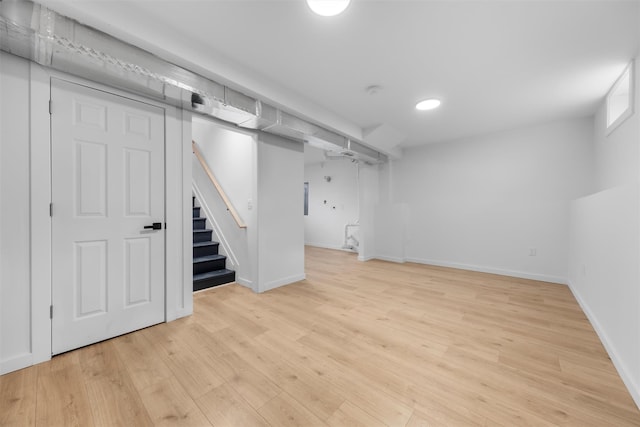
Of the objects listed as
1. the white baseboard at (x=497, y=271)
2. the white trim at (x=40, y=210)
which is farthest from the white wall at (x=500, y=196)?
the white trim at (x=40, y=210)

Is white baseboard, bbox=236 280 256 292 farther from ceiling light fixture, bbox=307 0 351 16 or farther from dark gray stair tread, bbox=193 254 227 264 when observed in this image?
ceiling light fixture, bbox=307 0 351 16

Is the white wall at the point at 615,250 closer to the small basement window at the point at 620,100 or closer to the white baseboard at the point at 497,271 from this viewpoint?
the small basement window at the point at 620,100

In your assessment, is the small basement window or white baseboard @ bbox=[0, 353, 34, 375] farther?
the small basement window

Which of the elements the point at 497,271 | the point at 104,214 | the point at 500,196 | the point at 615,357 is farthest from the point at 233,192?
the point at 497,271

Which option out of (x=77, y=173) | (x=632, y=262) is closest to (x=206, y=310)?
(x=77, y=173)

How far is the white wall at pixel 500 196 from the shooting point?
12.3ft

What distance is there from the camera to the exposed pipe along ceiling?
1.42m

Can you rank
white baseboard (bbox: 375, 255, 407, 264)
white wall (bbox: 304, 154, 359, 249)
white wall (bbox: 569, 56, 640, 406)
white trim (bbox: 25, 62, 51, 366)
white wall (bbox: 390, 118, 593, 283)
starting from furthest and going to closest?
white wall (bbox: 304, 154, 359, 249) < white baseboard (bbox: 375, 255, 407, 264) < white wall (bbox: 390, 118, 593, 283) < white trim (bbox: 25, 62, 51, 366) < white wall (bbox: 569, 56, 640, 406)

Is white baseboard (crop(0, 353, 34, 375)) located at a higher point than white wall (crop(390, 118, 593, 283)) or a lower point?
lower

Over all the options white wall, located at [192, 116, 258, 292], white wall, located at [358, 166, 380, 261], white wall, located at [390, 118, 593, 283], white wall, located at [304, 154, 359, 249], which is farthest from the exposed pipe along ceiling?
white wall, located at [304, 154, 359, 249]

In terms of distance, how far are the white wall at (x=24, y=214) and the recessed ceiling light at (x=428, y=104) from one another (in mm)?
A: 3419

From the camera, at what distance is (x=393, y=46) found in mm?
1999

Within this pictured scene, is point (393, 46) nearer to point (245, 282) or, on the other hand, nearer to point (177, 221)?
point (177, 221)

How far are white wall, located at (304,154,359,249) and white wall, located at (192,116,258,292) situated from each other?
328 cm
